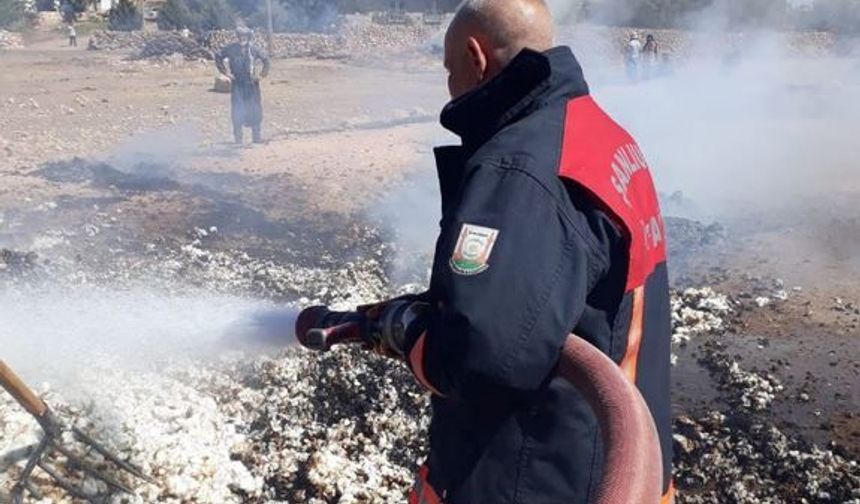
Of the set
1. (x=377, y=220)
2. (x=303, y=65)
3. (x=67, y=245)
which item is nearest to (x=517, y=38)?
(x=67, y=245)

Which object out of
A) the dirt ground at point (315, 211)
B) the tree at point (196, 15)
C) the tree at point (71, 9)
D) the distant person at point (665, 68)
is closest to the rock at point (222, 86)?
the dirt ground at point (315, 211)

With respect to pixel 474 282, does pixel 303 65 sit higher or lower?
lower

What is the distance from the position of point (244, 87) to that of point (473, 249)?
10.5 metres

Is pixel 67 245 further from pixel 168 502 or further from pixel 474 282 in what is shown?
pixel 474 282

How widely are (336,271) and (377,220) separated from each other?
1.47 metres

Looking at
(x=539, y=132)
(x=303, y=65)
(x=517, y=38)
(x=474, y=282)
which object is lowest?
(x=303, y=65)

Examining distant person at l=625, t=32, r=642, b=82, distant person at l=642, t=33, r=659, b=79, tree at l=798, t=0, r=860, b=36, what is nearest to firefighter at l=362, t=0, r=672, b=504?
distant person at l=625, t=32, r=642, b=82

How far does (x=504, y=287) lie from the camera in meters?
1.44

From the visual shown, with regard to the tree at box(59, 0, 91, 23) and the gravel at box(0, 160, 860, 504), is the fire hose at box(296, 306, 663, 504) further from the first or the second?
the tree at box(59, 0, 91, 23)

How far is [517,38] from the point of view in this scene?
1743 millimetres

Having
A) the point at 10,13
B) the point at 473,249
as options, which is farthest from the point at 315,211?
the point at 10,13

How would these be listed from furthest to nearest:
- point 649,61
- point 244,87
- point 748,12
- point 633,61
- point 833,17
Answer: point 833,17
point 748,12
point 649,61
point 633,61
point 244,87

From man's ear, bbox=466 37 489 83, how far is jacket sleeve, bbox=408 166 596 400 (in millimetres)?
302

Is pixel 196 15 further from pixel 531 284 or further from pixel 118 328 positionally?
pixel 531 284
